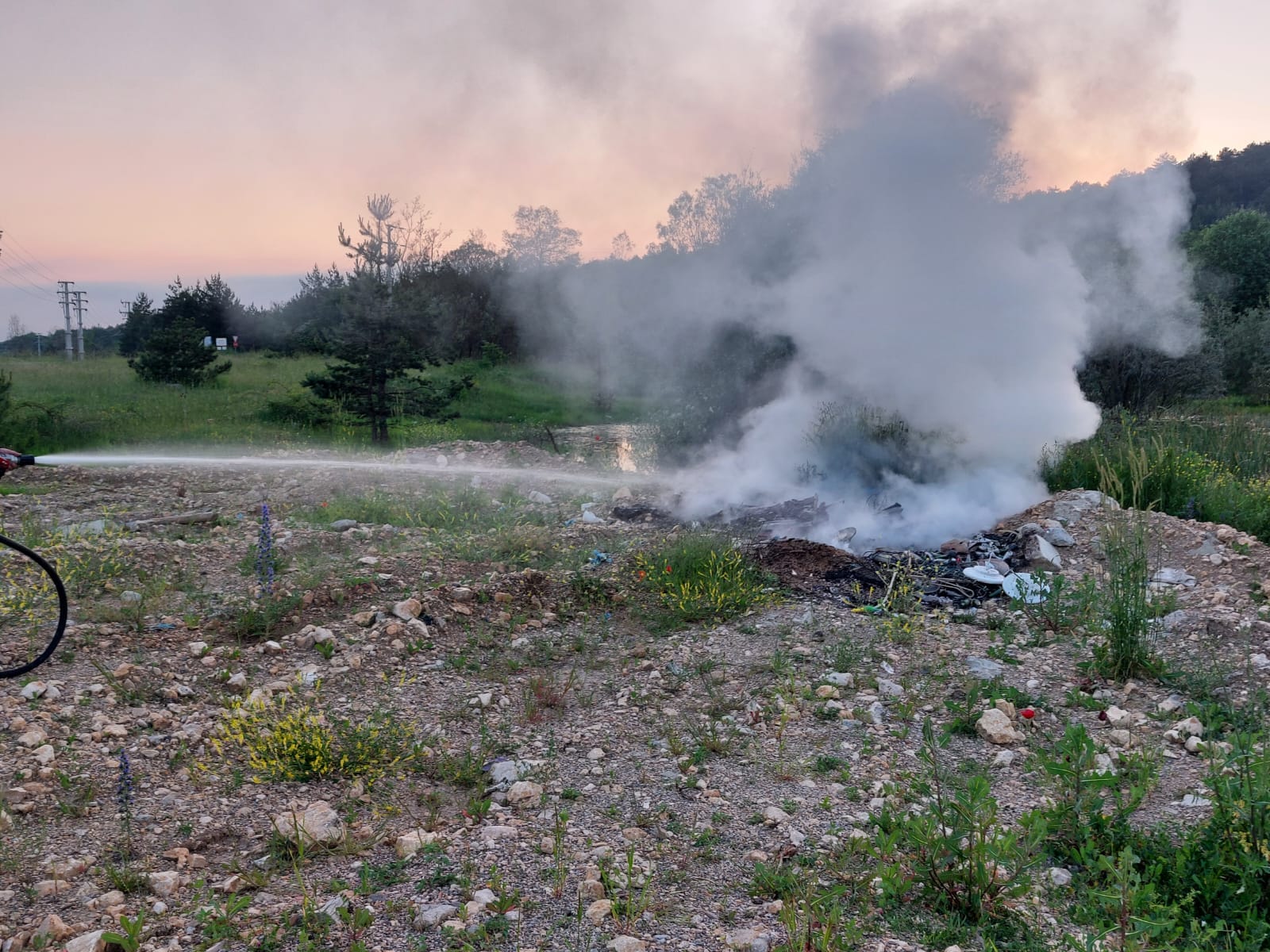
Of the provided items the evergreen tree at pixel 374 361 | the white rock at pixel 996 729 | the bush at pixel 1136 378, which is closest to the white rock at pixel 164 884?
the white rock at pixel 996 729

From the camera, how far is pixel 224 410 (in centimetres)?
1510

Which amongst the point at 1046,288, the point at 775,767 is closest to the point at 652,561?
the point at 775,767

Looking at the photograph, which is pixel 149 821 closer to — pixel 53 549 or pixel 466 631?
pixel 466 631

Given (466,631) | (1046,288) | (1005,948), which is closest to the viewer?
(1005,948)

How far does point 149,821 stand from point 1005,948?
9.61 feet

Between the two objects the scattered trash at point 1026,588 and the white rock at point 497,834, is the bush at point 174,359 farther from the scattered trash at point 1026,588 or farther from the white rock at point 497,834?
the white rock at point 497,834

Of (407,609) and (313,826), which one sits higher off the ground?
(407,609)

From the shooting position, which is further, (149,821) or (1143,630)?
(1143,630)

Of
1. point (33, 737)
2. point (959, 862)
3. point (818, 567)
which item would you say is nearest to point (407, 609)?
point (33, 737)

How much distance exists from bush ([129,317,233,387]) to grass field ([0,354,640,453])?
0.36m

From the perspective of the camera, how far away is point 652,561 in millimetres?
5953

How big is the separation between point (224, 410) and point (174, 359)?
13.9ft

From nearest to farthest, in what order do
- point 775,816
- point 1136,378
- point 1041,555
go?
point 775,816 → point 1041,555 → point 1136,378

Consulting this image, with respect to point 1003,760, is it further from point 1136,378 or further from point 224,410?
point 224,410
